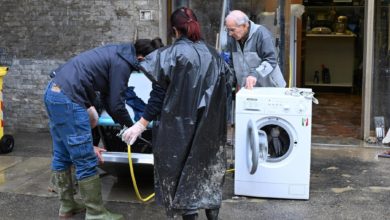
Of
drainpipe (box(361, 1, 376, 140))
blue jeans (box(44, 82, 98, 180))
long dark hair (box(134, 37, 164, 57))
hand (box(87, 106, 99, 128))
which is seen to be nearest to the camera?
blue jeans (box(44, 82, 98, 180))

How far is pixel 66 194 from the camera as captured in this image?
485cm

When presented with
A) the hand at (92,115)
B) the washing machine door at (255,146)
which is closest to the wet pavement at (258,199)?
the washing machine door at (255,146)

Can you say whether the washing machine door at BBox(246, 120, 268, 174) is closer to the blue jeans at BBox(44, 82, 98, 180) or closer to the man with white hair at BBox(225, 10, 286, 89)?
the man with white hair at BBox(225, 10, 286, 89)

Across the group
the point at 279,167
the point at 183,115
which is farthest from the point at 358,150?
the point at 183,115

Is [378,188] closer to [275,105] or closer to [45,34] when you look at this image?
[275,105]

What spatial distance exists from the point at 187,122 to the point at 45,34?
15.8ft

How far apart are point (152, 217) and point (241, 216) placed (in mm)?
812

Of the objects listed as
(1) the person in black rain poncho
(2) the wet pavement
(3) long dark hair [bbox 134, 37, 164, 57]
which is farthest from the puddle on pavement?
(1) the person in black rain poncho

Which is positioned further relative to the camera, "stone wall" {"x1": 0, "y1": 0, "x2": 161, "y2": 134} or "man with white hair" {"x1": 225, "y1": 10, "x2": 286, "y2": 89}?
"stone wall" {"x1": 0, "y1": 0, "x2": 161, "y2": 134}

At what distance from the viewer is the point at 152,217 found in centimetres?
489

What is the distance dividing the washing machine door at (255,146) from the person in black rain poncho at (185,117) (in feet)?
2.41

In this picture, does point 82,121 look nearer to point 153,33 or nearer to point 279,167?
point 279,167

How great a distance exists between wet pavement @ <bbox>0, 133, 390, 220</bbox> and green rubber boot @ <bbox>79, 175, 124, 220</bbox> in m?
0.33

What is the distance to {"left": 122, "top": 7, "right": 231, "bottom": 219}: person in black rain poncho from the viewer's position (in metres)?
4.00
